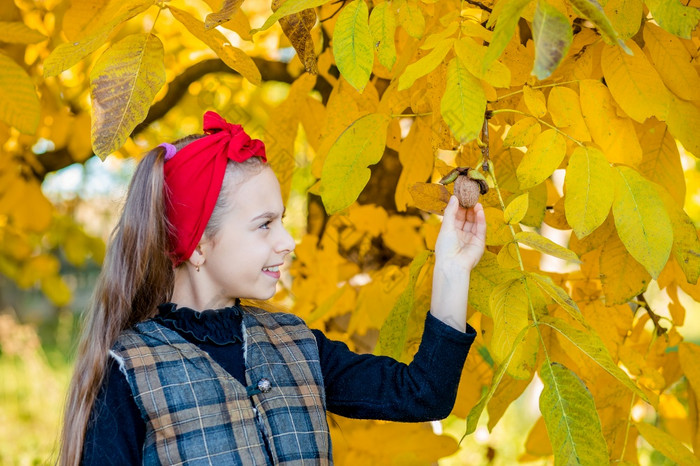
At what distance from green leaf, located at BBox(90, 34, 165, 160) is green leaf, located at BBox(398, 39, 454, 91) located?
0.32 m

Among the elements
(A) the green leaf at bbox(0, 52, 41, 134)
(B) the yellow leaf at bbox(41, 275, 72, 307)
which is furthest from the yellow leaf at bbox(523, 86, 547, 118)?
(B) the yellow leaf at bbox(41, 275, 72, 307)

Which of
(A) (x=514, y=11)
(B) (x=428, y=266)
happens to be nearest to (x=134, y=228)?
(B) (x=428, y=266)

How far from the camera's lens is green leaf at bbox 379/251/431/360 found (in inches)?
48.0

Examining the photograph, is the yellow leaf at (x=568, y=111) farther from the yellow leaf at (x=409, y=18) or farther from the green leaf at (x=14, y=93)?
the green leaf at (x=14, y=93)

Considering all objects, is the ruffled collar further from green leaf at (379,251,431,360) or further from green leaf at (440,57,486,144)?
green leaf at (440,57,486,144)

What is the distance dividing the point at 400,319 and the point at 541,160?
342 mm

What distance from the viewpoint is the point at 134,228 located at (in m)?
1.39

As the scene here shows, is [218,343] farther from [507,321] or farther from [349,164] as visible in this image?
[507,321]

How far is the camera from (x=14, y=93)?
1181mm

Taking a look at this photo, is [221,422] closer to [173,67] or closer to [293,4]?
[293,4]

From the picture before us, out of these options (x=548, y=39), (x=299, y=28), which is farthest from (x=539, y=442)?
(x=548, y=39)

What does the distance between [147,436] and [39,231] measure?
1493 mm

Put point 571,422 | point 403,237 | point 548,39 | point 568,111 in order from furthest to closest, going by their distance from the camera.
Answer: point 403,237 < point 568,111 < point 571,422 < point 548,39

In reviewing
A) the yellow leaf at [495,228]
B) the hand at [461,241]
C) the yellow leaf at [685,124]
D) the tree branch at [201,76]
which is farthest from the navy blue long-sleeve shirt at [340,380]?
the tree branch at [201,76]
